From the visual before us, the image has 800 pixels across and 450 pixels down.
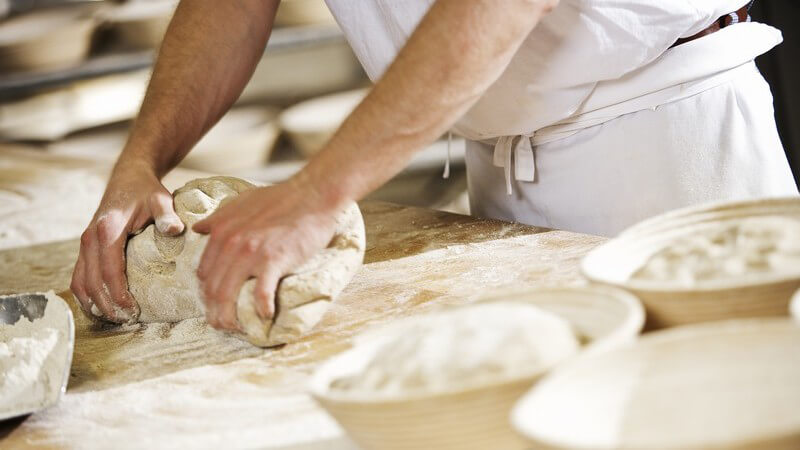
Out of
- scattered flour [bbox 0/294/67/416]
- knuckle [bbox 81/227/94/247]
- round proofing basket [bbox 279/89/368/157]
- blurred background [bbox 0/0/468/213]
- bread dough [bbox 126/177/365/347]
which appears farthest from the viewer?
blurred background [bbox 0/0/468/213]

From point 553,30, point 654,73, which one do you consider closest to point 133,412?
point 553,30

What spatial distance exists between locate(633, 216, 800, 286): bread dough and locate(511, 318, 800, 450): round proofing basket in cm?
13

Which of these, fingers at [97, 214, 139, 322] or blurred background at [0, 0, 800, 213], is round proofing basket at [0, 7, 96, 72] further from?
fingers at [97, 214, 139, 322]

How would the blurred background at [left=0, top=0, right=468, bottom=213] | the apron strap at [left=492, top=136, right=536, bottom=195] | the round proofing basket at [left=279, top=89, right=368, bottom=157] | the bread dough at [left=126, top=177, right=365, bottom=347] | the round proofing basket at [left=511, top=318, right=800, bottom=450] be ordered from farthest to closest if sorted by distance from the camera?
the blurred background at [left=0, top=0, right=468, bottom=213], the round proofing basket at [left=279, top=89, right=368, bottom=157], the apron strap at [left=492, top=136, right=536, bottom=195], the bread dough at [left=126, top=177, right=365, bottom=347], the round proofing basket at [left=511, top=318, right=800, bottom=450]

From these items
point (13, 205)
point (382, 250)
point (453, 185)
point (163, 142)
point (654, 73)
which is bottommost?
point (453, 185)

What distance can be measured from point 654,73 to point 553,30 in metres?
0.23

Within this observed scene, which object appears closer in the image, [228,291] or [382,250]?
[228,291]

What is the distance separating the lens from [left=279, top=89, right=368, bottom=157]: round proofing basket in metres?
4.42

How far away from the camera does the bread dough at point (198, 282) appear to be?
137 centimetres

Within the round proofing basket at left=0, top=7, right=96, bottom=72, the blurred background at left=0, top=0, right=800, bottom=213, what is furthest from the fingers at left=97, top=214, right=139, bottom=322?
the round proofing basket at left=0, top=7, right=96, bottom=72

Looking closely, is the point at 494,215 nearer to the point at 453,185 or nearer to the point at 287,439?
the point at 287,439

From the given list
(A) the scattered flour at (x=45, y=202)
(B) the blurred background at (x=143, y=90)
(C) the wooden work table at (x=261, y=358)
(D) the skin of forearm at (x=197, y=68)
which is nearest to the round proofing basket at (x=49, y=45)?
(B) the blurred background at (x=143, y=90)

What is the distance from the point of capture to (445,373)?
75 cm

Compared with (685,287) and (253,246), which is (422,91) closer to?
(253,246)
